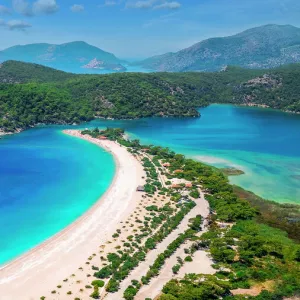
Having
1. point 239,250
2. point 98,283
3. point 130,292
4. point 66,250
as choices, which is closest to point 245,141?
point 239,250

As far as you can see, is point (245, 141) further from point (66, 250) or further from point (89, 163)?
point (66, 250)

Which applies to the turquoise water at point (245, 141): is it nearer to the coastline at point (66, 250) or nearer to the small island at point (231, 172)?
the small island at point (231, 172)

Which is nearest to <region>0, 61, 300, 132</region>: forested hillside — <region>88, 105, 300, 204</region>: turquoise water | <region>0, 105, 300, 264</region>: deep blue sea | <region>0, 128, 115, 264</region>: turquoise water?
<region>0, 105, 300, 264</region>: deep blue sea

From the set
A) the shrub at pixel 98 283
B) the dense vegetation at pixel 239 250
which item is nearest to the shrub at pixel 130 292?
the dense vegetation at pixel 239 250

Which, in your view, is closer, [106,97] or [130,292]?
[130,292]

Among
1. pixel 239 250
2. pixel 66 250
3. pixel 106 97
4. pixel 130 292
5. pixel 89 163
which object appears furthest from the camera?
pixel 106 97

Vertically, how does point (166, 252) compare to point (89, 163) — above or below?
below

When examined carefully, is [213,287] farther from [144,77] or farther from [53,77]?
[53,77]
